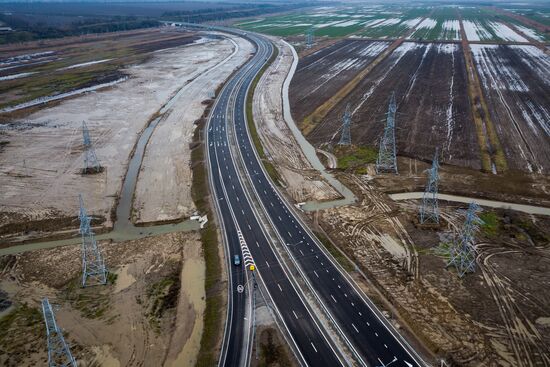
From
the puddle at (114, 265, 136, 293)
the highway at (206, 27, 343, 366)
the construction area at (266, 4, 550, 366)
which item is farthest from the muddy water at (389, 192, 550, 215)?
the puddle at (114, 265, 136, 293)

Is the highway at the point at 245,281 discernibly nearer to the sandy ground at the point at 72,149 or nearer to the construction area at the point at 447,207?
the construction area at the point at 447,207

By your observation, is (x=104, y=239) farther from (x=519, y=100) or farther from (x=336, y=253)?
(x=519, y=100)

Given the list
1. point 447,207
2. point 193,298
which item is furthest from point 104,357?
point 447,207

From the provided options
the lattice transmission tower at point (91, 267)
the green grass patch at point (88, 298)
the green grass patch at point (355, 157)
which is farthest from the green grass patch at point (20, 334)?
the green grass patch at point (355, 157)

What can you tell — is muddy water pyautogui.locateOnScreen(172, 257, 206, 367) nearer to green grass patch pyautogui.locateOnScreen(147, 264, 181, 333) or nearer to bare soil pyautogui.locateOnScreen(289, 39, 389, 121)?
green grass patch pyautogui.locateOnScreen(147, 264, 181, 333)

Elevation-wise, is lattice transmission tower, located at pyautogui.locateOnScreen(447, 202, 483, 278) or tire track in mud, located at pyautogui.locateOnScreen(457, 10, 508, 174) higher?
tire track in mud, located at pyautogui.locateOnScreen(457, 10, 508, 174)

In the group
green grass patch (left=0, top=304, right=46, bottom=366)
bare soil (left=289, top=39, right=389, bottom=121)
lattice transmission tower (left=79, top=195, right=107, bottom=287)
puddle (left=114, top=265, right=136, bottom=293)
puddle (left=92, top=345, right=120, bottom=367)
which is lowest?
puddle (left=92, top=345, right=120, bottom=367)
